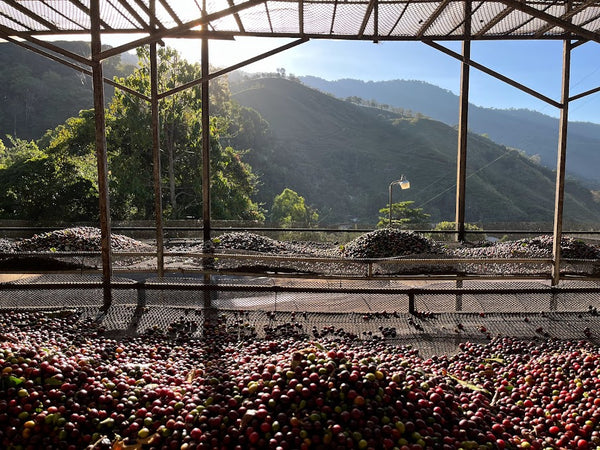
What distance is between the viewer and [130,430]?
6.24ft

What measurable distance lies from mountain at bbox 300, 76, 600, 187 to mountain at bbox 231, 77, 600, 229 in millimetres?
24771

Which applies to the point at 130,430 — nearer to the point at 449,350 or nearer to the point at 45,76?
the point at 449,350

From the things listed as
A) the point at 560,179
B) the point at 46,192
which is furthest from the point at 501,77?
the point at 46,192

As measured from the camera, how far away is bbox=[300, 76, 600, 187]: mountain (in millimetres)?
84750

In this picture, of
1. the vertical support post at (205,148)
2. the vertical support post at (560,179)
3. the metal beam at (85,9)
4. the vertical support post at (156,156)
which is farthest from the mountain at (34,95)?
the vertical support post at (560,179)

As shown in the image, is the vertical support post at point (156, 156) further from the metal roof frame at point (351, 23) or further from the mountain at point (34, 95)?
the mountain at point (34, 95)

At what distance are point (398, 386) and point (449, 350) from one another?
1.36 m

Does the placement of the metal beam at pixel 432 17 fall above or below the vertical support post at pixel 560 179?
above

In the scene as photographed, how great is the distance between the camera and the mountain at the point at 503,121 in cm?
8475

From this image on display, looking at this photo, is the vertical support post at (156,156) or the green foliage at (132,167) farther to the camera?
the green foliage at (132,167)

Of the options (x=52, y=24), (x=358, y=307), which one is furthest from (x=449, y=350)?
(x=52, y=24)

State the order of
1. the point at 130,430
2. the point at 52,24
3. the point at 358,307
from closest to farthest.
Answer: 1. the point at 130,430
2. the point at 358,307
3. the point at 52,24

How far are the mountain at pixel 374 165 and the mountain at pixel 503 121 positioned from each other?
24771 mm

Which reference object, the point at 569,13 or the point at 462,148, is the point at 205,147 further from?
the point at 569,13
